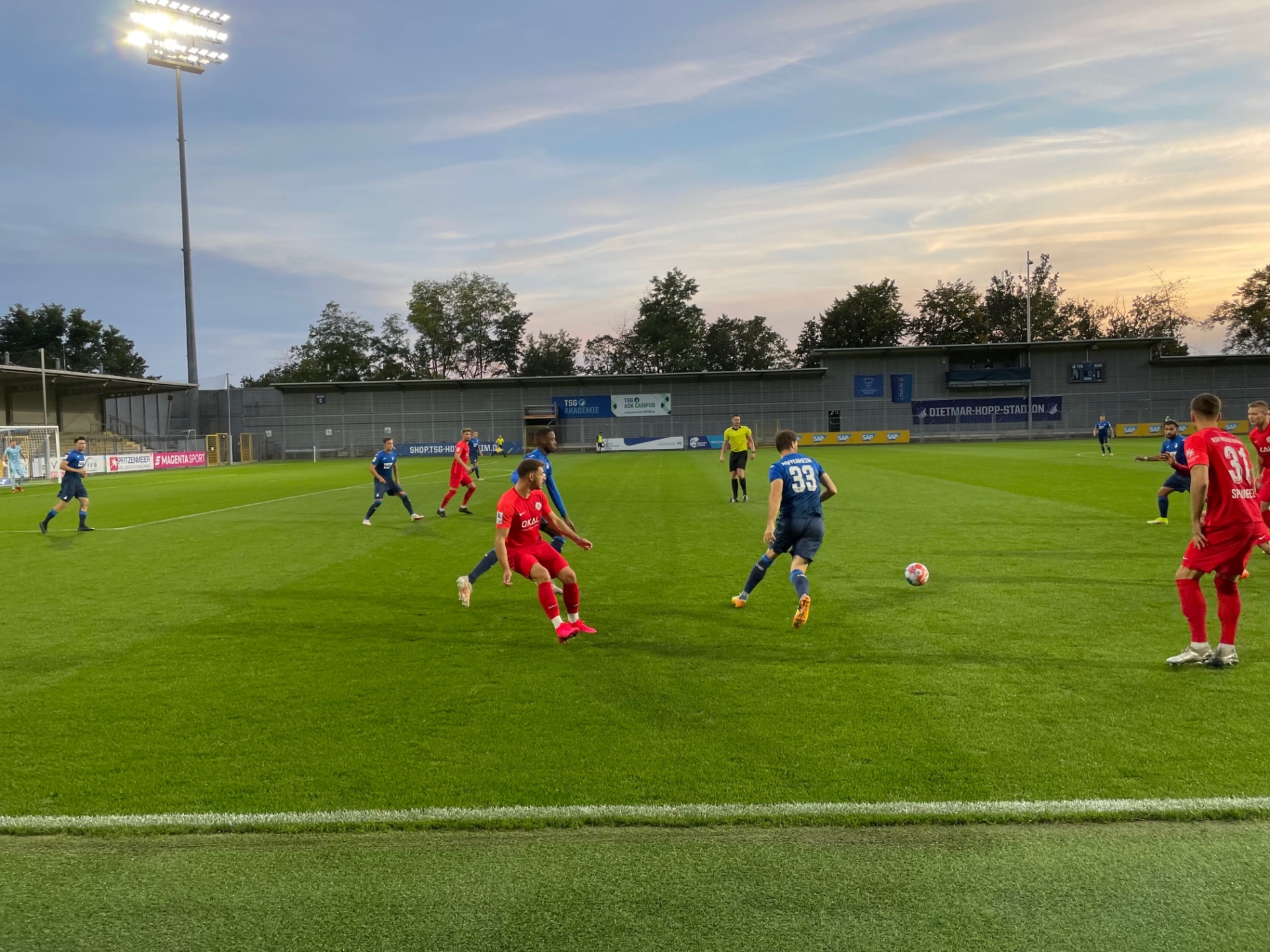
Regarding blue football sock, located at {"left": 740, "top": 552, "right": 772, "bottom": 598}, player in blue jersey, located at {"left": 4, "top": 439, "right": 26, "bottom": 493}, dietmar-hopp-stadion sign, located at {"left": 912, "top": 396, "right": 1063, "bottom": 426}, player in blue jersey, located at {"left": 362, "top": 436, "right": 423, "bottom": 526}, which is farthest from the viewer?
dietmar-hopp-stadion sign, located at {"left": 912, "top": 396, "right": 1063, "bottom": 426}

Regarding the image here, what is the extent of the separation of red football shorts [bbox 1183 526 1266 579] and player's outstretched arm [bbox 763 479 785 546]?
3.26m

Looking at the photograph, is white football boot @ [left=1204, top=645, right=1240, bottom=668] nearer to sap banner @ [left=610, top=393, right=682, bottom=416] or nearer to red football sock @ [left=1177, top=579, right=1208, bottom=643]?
red football sock @ [left=1177, top=579, right=1208, bottom=643]

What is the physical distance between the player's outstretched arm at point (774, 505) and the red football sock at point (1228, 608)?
348 centimetres

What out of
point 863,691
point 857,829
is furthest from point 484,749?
point 863,691

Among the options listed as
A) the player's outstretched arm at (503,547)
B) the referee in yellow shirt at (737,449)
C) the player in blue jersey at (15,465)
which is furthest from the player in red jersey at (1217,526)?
the player in blue jersey at (15,465)

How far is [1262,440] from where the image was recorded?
11.1m

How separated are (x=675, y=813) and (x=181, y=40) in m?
65.2

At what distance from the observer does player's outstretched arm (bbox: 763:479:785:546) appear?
24.9 ft

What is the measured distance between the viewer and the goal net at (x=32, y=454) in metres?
34.8

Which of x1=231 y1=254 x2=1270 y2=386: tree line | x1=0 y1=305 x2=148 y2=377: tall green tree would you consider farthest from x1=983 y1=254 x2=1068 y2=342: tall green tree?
x1=0 y1=305 x2=148 y2=377: tall green tree

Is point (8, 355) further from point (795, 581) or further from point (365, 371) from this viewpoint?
point (795, 581)

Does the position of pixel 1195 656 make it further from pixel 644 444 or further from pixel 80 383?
pixel 80 383

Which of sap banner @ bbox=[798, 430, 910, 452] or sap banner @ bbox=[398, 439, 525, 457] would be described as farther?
sap banner @ bbox=[798, 430, 910, 452]

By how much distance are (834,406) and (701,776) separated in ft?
222
